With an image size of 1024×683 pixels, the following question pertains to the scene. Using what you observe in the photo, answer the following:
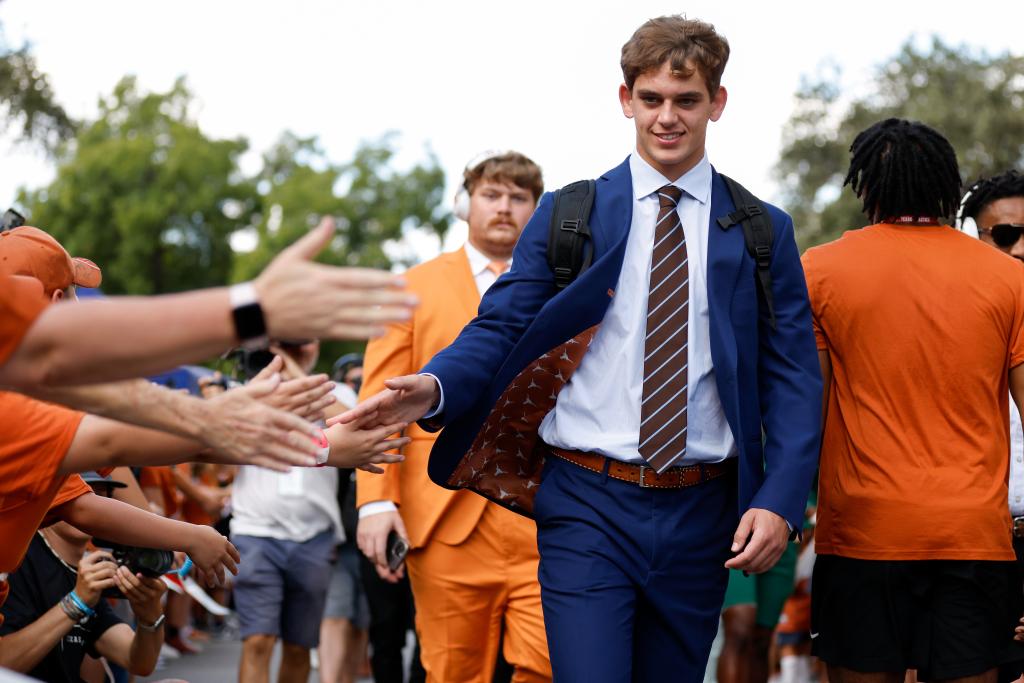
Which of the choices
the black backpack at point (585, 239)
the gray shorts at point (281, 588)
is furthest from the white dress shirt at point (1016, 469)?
the gray shorts at point (281, 588)

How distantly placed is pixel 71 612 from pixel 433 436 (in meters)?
1.74

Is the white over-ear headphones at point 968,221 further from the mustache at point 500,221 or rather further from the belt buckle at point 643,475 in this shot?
the belt buckle at point 643,475

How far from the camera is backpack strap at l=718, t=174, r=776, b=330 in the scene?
172 inches

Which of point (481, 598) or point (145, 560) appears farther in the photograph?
point (481, 598)

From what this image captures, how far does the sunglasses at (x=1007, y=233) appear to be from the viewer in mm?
5816

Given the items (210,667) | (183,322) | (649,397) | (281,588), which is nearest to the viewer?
(183,322)

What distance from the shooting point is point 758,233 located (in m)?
4.40

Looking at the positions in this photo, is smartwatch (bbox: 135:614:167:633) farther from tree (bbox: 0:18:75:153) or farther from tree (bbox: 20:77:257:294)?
tree (bbox: 20:77:257:294)

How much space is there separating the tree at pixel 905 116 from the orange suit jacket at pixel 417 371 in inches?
1042

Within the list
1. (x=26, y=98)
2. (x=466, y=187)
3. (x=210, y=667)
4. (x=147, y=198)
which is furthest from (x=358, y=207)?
(x=466, y=187)

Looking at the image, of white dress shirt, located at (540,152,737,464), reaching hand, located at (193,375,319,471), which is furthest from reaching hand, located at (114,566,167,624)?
reaching hand, located at (193,375,319,471)

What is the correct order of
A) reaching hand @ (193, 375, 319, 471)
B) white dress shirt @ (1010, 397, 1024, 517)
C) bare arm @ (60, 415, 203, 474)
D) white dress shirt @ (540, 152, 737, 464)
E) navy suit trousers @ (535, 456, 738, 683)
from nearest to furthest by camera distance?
reaching hand @ (193, 375, 319, 471) < bare arm @ (60, 415, 203, 474) < navy suit trousers @ (535, 456, 738, 683) < white dress shirt @ (540, 152, 737, 464) < white dress shirt @ (1010, 397, 1024, 517)

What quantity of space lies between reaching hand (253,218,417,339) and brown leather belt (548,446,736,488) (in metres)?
1.76

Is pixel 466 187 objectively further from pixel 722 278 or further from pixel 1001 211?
pixel 722 278
